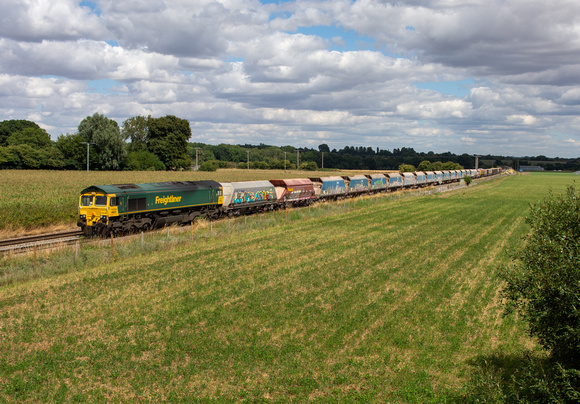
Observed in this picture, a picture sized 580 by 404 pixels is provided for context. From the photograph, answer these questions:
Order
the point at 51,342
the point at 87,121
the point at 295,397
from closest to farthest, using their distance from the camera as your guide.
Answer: the point at 295,397 < the point at 51,342 < the point at 87,121

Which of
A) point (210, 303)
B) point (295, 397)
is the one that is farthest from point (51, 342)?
point (295, 397)

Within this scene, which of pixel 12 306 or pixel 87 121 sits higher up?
pixel 87 121

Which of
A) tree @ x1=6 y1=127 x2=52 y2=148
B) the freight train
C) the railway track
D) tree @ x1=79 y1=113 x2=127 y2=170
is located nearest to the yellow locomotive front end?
the freight train

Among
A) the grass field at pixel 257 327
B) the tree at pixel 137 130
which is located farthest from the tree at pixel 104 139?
the grass field at pixel 257 327

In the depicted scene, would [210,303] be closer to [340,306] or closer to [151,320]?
[151,320]

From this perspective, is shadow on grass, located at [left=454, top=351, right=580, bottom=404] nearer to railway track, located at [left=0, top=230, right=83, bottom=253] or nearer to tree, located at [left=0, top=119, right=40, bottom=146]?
railway track, located at [left=0, top=230, right=83, bottom=253]

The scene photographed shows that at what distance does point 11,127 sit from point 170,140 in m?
56.3

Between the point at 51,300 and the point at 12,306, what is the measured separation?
1.24 metres

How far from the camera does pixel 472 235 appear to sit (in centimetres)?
3275

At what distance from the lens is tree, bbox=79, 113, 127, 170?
3634 inches

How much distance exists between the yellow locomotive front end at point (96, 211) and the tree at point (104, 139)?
66.4m

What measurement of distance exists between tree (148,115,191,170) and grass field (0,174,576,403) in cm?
9372

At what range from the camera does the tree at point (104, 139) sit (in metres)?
92.3

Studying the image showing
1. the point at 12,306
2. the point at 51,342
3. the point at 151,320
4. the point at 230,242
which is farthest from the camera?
the point at 230,242
